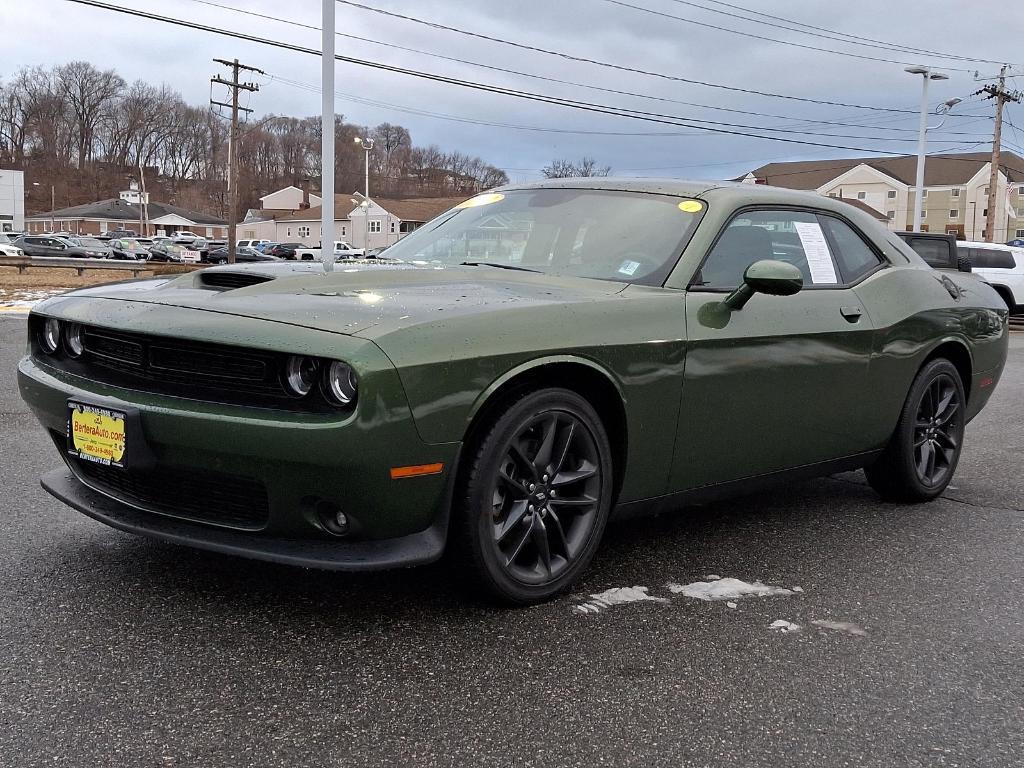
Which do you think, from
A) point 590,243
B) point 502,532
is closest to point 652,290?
point 590,243

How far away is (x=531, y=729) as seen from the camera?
2303 mm

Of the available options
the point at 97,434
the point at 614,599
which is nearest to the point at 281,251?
the point at 97,434

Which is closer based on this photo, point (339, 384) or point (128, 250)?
point (339, 384)

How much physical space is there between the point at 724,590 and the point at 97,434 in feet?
6.88

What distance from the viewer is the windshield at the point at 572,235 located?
3.64m

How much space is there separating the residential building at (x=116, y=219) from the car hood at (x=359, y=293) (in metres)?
106

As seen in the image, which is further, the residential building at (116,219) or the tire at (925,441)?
the residential building at (116,219)

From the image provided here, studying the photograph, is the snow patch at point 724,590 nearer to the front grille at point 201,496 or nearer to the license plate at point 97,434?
the front grille at point 201,496

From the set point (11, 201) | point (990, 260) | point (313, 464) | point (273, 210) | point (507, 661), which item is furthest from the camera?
point (273, 210)

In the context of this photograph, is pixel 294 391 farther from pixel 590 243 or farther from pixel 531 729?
pixel 590 243

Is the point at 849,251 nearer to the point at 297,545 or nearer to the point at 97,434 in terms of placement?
the point at 297,545

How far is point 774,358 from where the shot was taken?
12.0 feet

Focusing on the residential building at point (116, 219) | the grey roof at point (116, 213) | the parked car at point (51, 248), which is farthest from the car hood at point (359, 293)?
the grey roof at point (116, 213)

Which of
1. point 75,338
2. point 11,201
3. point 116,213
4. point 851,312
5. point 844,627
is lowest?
point 844,627
